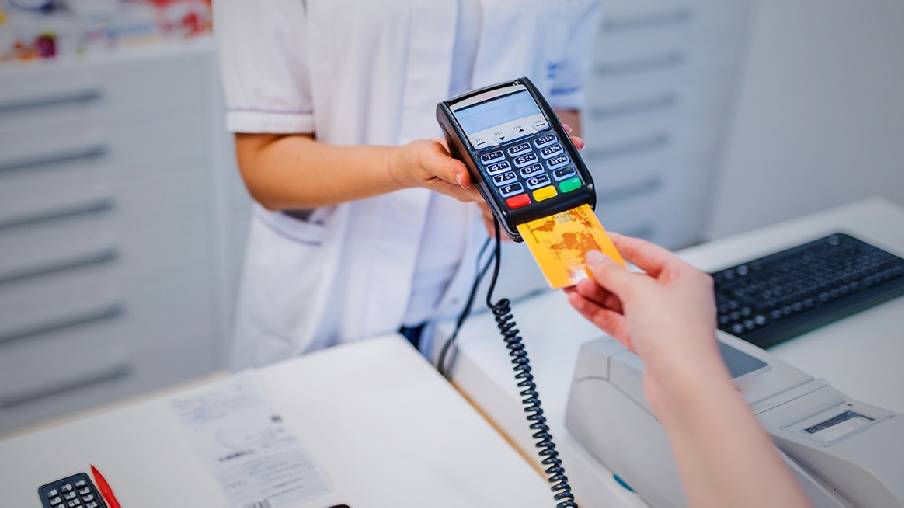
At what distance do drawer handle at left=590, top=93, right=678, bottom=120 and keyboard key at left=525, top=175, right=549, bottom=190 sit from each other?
1.61 metres

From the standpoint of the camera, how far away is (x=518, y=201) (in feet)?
2.64

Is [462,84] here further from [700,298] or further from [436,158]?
[700,298]

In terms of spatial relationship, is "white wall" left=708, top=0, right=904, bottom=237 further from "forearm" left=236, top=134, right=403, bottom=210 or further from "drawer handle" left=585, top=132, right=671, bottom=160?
"forearm" left=236, top=134, right=403, bottom=210

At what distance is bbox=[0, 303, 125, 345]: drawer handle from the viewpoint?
77.2 inches

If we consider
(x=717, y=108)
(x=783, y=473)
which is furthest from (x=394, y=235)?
(x=717, y=108)

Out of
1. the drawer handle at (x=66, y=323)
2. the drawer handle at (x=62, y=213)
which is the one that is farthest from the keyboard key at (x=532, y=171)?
the drawer handle at (x=66, y=323)

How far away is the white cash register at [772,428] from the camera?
2.36 ft

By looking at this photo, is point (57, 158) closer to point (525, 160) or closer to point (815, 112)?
point (525, 160)

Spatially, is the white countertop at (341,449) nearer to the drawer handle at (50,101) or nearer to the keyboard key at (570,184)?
the keyboard key at (570,184)

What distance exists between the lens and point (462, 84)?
1.10 m

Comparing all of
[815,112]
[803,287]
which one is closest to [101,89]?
[803,287]

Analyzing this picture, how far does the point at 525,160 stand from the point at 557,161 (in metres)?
0.03

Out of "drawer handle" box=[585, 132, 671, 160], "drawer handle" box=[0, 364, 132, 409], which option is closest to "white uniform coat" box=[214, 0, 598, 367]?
"drawer handle" box=[0, 364, 132, 409]

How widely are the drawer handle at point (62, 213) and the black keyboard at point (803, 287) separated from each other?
138 centimetres
